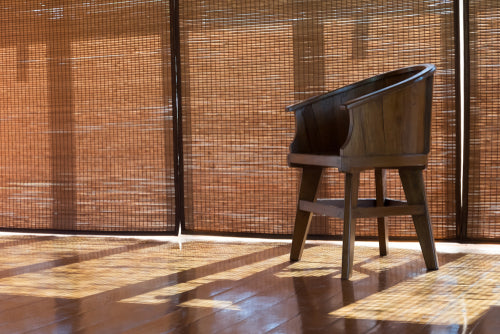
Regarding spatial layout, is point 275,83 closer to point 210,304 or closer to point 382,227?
point 382,227

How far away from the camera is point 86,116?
149 inches

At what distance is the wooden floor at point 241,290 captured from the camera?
1.90 metres

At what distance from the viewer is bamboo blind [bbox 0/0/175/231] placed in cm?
368

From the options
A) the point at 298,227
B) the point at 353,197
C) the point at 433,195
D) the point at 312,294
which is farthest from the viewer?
the point at 433,195

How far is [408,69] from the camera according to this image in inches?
105

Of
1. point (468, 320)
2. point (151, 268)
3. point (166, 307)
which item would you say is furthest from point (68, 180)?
point (468, 320)

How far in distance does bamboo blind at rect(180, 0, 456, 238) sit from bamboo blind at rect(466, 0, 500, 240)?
0.10m

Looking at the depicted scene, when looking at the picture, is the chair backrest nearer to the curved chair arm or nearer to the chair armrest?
the curved chair arm

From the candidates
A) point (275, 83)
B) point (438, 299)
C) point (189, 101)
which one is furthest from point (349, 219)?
point (189, 101)

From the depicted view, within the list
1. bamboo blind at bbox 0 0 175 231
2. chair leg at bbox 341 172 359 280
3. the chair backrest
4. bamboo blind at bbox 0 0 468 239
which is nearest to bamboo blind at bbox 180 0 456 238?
bamboo blind at bbox 0 0 468 239

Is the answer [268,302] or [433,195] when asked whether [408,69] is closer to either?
[433,195]

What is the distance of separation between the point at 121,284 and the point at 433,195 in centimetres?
164

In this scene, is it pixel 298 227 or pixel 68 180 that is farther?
pixel 68 180

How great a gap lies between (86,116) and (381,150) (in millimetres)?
1996
